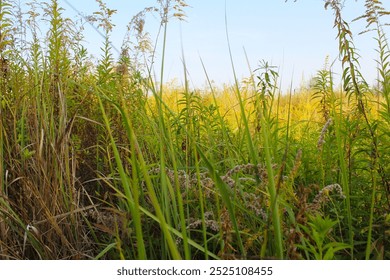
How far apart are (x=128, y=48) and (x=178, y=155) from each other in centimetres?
90

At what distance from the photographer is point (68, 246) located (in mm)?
2389

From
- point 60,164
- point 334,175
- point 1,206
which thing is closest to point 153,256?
point 60,164

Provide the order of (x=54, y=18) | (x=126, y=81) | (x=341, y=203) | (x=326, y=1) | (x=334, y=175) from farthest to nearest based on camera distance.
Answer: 1. (x=126, y=81)
2. (x=54, y=18)
3. (x=334, y=175)
4. (x=341, y=203)
5. (x=326, y=1)

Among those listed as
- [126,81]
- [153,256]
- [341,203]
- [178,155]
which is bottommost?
[153,256]

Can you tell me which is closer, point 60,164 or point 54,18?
point 60,164

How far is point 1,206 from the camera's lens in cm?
246

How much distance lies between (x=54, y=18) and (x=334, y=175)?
183cm

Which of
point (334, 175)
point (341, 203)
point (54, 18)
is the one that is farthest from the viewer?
point (54, 18)

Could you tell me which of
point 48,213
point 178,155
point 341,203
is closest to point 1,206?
point 48,213

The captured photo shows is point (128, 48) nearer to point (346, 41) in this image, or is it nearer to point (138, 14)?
point (138, 14)

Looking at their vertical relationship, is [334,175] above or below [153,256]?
above

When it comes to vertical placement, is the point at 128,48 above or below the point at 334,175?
above

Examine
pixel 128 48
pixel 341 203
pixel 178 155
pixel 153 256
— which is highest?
pixel 128 48

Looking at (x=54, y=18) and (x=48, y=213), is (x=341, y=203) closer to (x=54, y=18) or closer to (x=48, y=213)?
(x=48, y=213)
